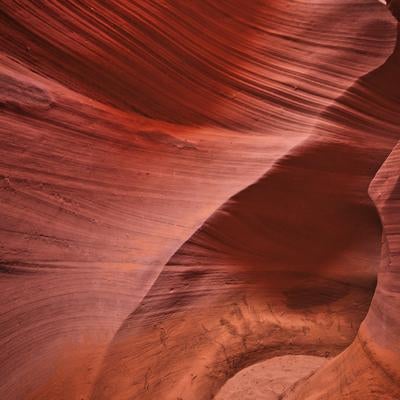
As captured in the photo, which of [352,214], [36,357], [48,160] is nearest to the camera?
[36,357]

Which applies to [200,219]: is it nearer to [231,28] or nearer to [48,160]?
[48,160]

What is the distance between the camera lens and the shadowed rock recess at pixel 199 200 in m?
1.87

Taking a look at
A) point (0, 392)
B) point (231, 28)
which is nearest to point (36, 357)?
point (0, 392)

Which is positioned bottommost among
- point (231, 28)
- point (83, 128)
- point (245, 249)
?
point (245, 249)

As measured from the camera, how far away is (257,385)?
217 cm

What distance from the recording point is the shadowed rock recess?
187cm

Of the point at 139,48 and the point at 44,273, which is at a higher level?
the point at 139,48

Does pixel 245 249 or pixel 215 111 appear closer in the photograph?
pixel 245 249

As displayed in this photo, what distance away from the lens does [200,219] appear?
2.49m

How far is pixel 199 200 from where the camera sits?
8.39 feet

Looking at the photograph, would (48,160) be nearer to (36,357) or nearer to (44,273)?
(44,273)

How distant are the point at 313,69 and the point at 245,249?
143 cm

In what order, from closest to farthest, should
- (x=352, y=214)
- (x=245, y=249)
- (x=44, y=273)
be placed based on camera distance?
(x=44, y=273), (x=245, y=249), (x=352, y=214)

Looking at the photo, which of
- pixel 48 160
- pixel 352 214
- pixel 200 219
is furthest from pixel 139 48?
pixel 352 214
